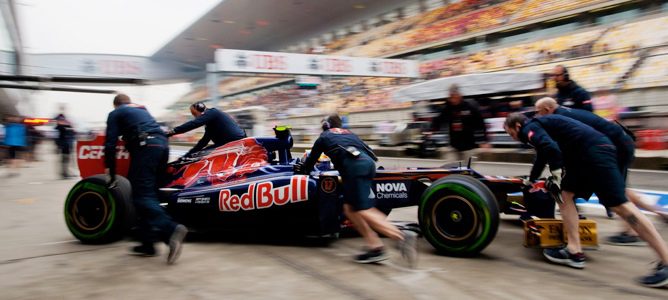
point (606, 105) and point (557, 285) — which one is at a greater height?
point (606, 105)

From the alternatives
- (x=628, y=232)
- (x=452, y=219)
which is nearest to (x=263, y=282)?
(x=452, y=219)

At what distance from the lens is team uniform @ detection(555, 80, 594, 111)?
543 cm

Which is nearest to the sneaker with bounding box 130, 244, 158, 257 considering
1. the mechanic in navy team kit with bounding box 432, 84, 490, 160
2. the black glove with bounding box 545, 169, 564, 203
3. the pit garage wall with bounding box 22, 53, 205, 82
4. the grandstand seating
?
the black glove with bounding box 545, 169, 564, 203

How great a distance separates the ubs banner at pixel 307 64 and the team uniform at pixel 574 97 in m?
17.0

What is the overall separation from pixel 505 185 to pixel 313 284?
7.09ft

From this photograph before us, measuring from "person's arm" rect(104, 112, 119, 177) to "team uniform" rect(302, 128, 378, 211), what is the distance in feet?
6.16

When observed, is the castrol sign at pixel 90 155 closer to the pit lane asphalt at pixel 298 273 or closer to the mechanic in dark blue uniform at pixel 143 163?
the pit lane asphalt at pixel 298 273

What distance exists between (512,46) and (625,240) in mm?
22872

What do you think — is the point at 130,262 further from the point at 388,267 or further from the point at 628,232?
the point at 628,232

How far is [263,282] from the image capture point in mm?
3613

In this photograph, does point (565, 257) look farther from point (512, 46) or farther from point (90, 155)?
point (512, 46)

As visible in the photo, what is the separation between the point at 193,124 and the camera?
555cm

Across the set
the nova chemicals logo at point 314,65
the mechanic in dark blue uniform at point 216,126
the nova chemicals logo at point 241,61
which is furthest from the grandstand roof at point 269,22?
the mechanic in dark blue uniform at point 216,126

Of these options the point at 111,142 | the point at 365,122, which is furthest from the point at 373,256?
the point at 365,122
